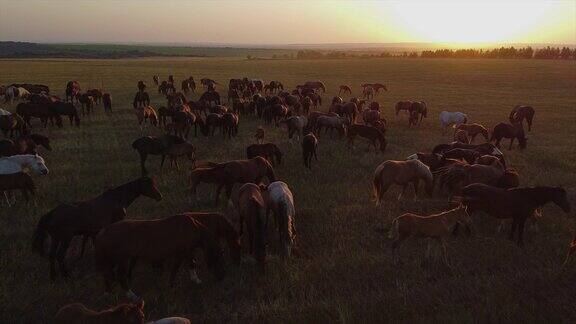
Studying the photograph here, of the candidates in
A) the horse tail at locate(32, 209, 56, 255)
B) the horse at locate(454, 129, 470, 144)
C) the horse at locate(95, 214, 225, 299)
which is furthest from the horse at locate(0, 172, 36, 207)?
the horse at locate(454, 129, 470, 144)

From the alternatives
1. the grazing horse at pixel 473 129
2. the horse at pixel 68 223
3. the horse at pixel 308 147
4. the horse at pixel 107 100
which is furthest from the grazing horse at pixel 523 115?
the horse at pixel 107 100

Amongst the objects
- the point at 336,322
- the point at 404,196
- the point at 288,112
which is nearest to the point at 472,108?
the point at 288,112

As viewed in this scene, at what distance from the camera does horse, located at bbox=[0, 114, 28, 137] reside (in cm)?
1773

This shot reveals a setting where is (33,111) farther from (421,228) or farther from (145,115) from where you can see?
(421,228)

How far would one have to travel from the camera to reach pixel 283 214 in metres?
8.76

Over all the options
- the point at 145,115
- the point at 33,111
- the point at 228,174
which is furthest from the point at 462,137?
the point at 33,111

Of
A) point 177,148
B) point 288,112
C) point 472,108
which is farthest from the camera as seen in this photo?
point 472,108

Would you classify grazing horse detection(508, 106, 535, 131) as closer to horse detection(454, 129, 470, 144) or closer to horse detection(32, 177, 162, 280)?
horse detection(454, 129, 470, 144)

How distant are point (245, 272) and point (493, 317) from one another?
3.92m

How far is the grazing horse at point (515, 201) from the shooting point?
9.13m

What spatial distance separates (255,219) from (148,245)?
2.06m

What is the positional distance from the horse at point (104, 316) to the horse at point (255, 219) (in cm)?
253

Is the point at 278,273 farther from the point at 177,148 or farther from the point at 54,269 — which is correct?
the point at 177,148

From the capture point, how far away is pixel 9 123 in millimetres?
17859
